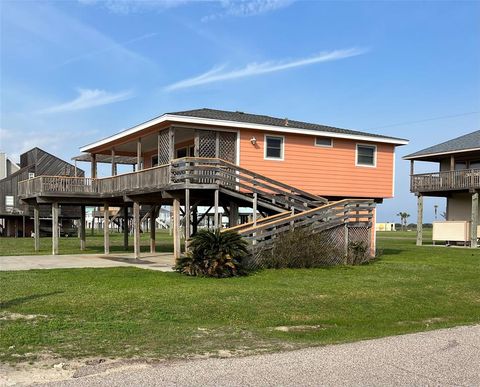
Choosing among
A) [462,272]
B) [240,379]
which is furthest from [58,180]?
[240,379]

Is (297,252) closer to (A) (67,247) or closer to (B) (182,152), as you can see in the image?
(B) (182,152)

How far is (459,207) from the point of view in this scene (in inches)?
1423

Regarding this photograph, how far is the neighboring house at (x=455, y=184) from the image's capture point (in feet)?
104

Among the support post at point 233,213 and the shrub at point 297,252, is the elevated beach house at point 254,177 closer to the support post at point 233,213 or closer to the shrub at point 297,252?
the support post at point 233,213

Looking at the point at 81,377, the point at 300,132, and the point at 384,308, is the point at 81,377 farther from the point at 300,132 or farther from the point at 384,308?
the point at 300,132

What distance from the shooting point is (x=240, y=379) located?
5457 millimetres

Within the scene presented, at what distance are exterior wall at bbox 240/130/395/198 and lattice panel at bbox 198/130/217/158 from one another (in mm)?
1082

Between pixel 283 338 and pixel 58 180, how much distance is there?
19697 mm

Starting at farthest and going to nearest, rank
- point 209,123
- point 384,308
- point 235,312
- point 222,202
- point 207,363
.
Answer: point 222,202 → point 209,123 → point 384,308 → point 235,312 → point 207,363

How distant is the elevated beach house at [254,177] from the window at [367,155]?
44 millimetres

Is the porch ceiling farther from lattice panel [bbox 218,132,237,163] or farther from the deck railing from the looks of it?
the deck railing

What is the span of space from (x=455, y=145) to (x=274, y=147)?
1793 cm

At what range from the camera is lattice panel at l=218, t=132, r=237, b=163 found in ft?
66.1

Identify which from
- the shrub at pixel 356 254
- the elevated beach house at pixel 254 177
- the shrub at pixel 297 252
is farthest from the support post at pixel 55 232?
the shrub at pixel 356 254
